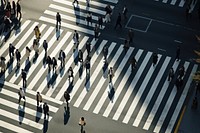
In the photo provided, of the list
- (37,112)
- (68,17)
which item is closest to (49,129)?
(37,112)

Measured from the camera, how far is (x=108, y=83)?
56781mm

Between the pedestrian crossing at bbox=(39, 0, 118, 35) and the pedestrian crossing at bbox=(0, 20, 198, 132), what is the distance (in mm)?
1734

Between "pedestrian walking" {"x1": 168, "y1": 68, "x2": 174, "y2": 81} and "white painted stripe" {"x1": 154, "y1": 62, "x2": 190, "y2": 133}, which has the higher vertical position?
"pedestrian walking" {"x1": 168, "y1": 68, "x2": 174, "y2": 81}

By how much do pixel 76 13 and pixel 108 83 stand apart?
495 inches

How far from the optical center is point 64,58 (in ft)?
194

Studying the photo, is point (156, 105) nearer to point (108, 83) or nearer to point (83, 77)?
point (108, 83)

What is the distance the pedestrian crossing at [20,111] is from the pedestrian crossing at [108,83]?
10 centimetres

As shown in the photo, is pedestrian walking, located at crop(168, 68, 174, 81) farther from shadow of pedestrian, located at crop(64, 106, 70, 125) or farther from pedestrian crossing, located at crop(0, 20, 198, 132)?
shadow of pedestrian, located at crop(64, 106, 70, 125)

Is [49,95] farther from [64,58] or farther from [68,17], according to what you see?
[68,17]

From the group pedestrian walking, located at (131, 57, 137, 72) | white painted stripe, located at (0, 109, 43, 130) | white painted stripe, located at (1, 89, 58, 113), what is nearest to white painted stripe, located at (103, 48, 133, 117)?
pedestrian walking, located at (131, 57, 137, 72)

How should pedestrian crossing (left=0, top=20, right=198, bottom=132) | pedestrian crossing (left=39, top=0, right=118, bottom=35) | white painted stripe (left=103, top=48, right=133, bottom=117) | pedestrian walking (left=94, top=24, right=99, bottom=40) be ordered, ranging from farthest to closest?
pedestrian crossing (left=39, top=0, right=118, bottom=35) < pedestrian walking (left=94, top=24, right=99, bottom=40) < white painted stripe (left=103, top=48, right=133, bottom=117) < pedestrian crossing (left=0, top=20, right=198, bottom=132)

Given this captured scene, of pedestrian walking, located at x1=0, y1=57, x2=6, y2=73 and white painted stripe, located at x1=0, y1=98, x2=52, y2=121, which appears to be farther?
pedestrian walking, located at x1=0, y1=57, x2=6, y2=73

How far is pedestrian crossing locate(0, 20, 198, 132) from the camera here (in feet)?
Result: 176

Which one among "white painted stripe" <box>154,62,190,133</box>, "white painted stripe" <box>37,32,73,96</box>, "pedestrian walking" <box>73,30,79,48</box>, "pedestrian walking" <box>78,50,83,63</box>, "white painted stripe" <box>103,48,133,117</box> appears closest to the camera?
"white painted stripe" <box>154,62,190,133</box>
